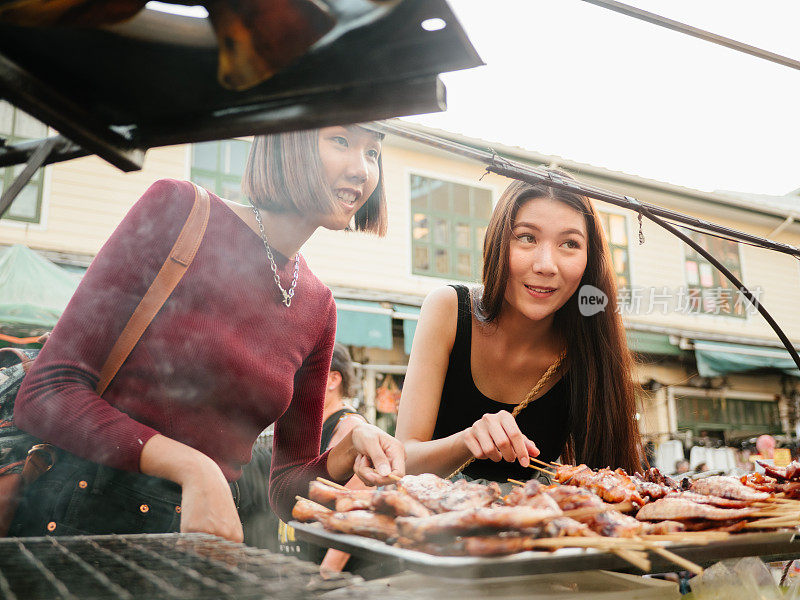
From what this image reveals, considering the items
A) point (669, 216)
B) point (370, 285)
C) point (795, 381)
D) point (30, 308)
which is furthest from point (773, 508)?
point (795, 381)

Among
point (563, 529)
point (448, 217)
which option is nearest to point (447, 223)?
point (448, 217)

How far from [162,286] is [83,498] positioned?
0.49 metres

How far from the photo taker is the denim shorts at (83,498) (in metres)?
1.29

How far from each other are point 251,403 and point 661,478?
1363 millimetres

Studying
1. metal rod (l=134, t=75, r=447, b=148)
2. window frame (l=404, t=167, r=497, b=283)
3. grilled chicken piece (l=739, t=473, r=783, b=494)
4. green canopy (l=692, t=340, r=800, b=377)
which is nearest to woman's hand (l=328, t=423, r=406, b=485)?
metal rod (l=134, t=75, r=447, b=148)

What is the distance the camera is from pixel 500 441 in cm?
154

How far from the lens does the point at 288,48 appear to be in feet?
2.98

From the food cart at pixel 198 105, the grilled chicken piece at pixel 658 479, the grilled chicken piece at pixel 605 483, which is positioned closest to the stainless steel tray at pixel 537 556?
the food cart at pixel 198 105

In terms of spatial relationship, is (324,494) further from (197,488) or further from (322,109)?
(322,109)

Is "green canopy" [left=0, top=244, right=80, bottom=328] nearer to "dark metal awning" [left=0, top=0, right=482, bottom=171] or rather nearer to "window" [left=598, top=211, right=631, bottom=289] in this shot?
"dark metal awning" [left=0, top=0, right=482, bottom=171]

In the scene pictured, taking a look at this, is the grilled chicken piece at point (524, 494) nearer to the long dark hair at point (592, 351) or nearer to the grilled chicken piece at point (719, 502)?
the grilled chicken piece at point (719, 502)

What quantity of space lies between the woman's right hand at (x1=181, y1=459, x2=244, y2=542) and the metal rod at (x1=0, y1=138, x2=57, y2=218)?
1.93 ft

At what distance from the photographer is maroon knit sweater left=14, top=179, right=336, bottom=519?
1.23 meters

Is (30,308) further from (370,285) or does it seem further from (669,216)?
(370,285)
